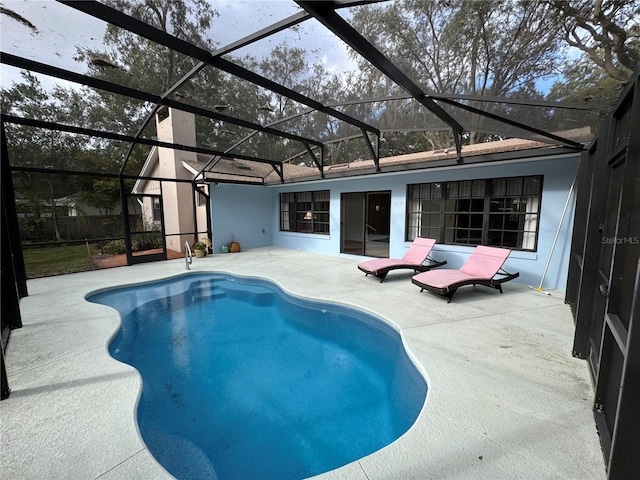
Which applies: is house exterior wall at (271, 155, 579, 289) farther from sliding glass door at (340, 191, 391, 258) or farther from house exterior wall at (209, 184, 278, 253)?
house exterior wall at (209, 184, 278, 253)

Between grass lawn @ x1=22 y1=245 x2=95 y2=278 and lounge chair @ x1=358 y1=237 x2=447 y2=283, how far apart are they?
838 cm

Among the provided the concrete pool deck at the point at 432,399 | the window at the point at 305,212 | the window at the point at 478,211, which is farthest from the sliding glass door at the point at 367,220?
the concrete pool deck at the point at 432,399

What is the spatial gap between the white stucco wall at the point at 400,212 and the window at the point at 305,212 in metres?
0.29

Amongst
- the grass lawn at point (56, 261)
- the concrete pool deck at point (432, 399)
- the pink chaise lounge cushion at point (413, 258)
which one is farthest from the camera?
the grass lawn at point (56, 261)

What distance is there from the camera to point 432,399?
2344mm

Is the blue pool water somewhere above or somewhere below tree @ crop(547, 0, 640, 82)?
below

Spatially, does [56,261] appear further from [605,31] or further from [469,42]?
[605,31]

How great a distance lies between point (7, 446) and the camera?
1917 mm

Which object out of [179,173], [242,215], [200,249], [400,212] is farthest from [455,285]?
[179,173]

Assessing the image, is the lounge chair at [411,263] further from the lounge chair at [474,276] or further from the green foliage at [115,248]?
the green foliage at [115,248]

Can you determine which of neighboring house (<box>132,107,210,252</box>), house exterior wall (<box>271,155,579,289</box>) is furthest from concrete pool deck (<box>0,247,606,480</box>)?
neighboring house (<box>132,107,210,252</box>)

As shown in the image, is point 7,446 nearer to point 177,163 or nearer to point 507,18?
point 507,18

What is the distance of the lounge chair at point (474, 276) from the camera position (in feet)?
15.9

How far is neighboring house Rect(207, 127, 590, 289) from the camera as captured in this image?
5.38 meters
